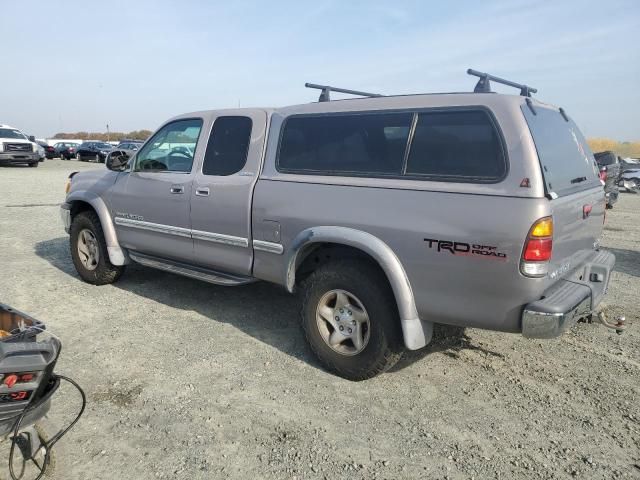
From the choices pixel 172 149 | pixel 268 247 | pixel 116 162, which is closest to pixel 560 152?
pixel 268 247

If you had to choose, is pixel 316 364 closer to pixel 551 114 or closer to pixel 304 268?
pixel 304 268

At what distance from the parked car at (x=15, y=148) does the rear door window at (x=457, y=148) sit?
79.9 feet

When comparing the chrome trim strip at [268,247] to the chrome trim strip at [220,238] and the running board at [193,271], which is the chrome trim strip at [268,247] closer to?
the chrome trim strip at [220,238]

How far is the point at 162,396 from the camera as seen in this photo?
10.7 feet

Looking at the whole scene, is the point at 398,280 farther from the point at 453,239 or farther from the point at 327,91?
the point at 327,91

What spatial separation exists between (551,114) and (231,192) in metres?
2.47

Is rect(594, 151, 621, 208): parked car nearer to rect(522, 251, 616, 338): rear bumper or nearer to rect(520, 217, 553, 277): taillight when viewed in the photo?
rect(522, 251, 616, 338): rear bumper

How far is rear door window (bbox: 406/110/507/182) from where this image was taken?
2902 millimetres

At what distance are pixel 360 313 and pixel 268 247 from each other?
95 centimetres

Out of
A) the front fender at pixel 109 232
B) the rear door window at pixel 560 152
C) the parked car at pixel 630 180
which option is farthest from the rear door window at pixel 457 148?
the parked car at pixel 630 180

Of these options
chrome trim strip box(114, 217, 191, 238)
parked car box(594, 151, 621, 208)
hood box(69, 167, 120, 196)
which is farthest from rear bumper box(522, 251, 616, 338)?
parked car box(594, 151, 621, 208)

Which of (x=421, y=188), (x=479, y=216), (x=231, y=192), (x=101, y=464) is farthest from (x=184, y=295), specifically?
(x=479, y=216)

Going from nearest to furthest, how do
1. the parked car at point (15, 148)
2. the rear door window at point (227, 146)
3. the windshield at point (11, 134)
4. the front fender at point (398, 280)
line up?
1. the front fender at point (398, 280)
2. the rear door window at point (227, 146)
3. the parked car at point (15, 148)
4. the windshield at point (11, 134)

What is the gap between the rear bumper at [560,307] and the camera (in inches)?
110
